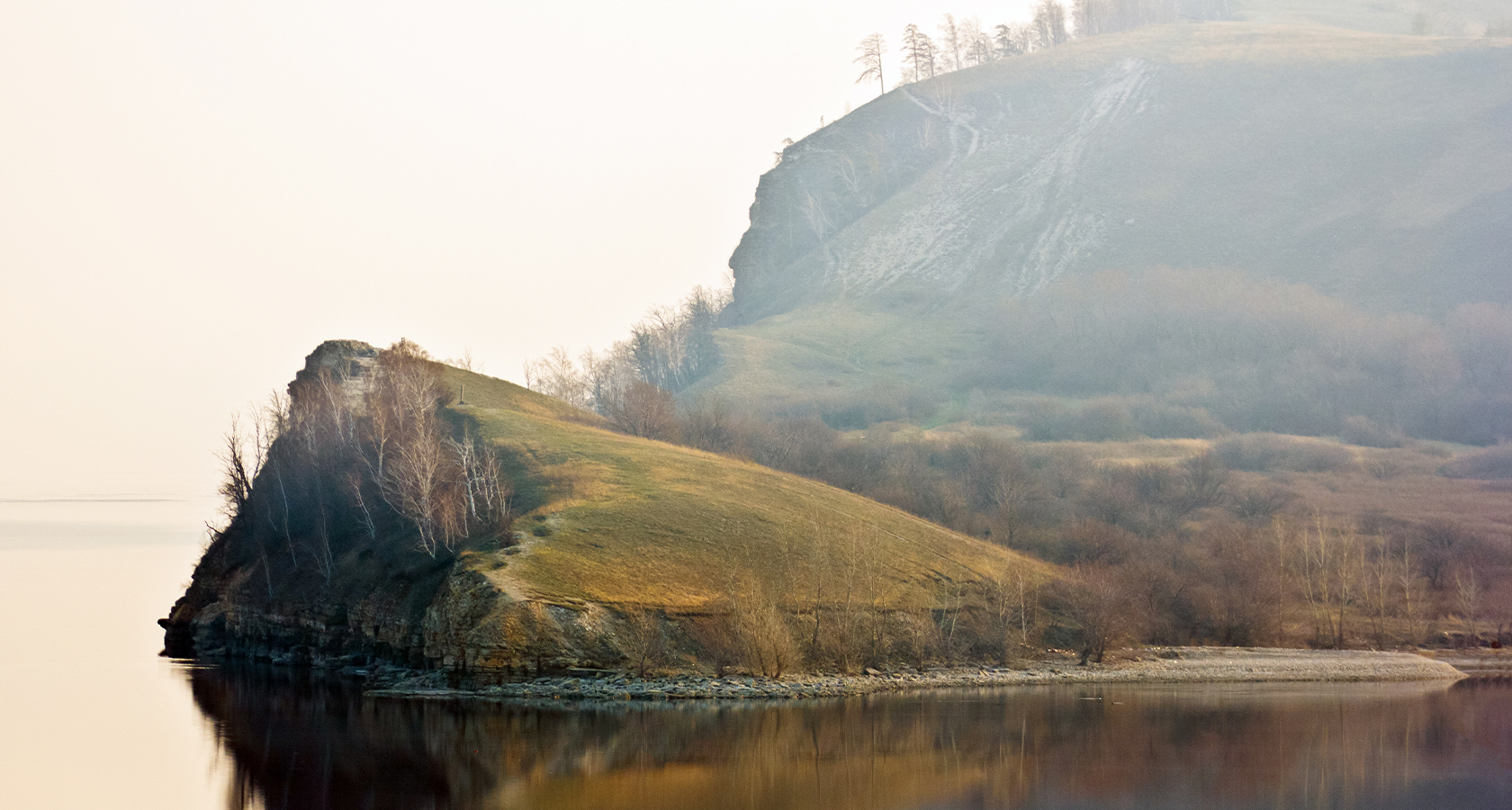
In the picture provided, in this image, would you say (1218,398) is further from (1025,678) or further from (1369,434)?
(1025,678)

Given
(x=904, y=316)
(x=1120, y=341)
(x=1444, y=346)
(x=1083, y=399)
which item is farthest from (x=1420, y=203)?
(x=904, y=316)

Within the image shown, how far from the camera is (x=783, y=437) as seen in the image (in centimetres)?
11219

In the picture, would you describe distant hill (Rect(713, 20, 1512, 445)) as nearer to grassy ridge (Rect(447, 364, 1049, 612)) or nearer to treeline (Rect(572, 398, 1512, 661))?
treeline (Rect(572, 398, 1512, 661))

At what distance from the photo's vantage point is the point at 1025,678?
55.0m

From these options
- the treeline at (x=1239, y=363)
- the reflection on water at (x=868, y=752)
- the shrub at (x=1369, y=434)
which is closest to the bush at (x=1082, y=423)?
the treeline at (x=1239, y=363)

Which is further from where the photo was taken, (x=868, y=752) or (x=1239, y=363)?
(x=1239, y=363)

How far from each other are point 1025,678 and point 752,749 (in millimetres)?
23419

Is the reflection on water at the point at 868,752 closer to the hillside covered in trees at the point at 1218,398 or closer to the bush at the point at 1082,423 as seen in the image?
the hillside covered in trees at the point at 1218,398

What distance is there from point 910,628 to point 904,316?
13979 cm

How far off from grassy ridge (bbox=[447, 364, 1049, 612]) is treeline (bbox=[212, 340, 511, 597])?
2.76 metres

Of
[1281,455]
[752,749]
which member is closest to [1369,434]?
[1281,455]

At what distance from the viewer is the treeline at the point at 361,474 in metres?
57.6

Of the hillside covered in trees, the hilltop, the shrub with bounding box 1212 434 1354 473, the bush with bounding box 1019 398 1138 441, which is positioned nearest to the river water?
the hilltop

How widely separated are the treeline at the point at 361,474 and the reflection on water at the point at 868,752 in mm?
10982
